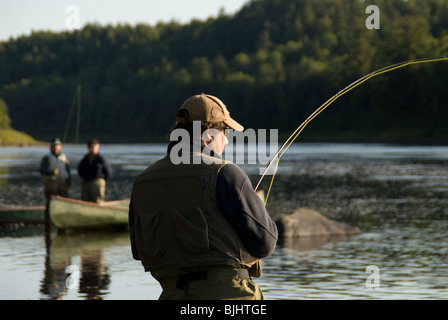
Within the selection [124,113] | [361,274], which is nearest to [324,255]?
[361,274]

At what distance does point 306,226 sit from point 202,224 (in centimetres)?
1400

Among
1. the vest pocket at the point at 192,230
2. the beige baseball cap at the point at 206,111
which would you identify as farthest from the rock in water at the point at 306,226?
the vest pocket at the point at 192,230

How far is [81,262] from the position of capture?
44.2ft

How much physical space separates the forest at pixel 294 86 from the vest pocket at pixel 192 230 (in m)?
90.3

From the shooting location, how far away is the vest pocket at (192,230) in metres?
3.42

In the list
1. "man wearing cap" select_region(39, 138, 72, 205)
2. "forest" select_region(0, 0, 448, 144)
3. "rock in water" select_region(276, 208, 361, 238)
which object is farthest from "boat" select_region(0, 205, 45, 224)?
"forest" select_region(0, 0, 448, 144)

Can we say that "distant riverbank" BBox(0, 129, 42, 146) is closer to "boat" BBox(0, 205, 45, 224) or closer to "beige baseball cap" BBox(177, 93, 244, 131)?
"boat" BBox(0, 205, 45, 224)

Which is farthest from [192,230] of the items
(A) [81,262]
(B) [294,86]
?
(B) [294,86]

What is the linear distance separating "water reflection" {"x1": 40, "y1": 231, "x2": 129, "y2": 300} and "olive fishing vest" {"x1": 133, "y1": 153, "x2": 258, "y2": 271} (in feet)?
21.5

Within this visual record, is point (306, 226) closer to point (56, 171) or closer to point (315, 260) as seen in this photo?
point (315, 260)

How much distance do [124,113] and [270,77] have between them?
109ft

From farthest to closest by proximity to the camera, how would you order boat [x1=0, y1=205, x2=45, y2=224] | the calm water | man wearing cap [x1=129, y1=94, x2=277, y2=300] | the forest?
the forest < boat [x1=0, y1=205, x2=45, y2=224] < the calm water < man wearing cap [x1=129, y1=94, x2=277, y2=300]

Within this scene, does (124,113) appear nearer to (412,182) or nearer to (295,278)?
(412,182)

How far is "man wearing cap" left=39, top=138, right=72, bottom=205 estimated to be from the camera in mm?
17141
